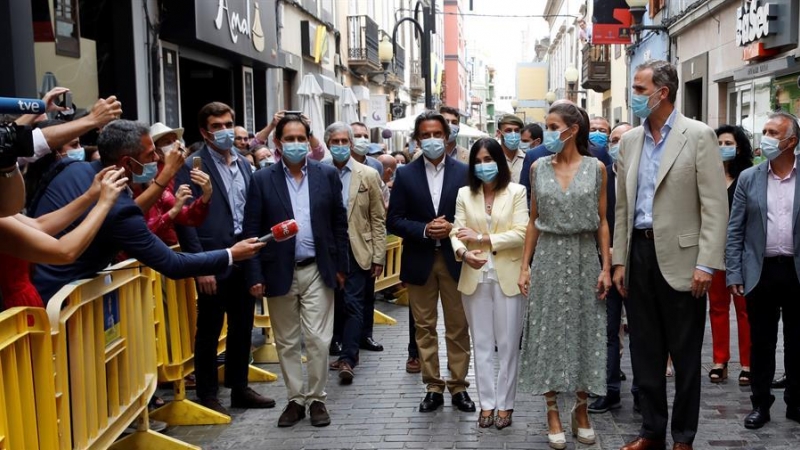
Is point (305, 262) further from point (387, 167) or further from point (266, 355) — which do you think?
point (387, 167)

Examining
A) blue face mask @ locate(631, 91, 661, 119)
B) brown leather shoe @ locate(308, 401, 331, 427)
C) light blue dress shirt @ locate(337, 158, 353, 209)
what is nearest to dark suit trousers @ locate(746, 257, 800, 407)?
blue face mask @ locate(631, 91, 661, 119)

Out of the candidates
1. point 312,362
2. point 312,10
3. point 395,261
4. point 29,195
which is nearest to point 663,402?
point 312,362

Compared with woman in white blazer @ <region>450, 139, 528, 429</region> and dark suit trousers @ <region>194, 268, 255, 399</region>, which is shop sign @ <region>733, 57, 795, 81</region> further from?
dark suit trousers @ <region>194, 268, 255, 399</region>

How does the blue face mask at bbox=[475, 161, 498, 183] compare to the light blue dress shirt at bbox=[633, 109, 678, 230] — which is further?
the blue face mask at bbox=[475, 161, 498, 183]

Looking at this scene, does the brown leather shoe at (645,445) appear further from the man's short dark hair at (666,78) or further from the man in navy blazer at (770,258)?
the man's short dark hair at (666,78)

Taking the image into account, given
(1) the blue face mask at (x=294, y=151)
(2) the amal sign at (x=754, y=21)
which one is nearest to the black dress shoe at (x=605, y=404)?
(1) the blue face mask at (x=294, y=151)

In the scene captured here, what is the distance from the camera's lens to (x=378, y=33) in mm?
30609

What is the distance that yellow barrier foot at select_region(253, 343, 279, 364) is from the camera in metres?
8.32

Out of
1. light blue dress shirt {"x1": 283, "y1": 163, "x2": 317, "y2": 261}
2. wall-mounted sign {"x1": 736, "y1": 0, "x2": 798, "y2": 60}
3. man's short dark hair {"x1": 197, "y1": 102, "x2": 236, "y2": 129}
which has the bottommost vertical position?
light blue dress shirt {"x1": 283, "y1": 163, "x2": 317, "y2": 261}

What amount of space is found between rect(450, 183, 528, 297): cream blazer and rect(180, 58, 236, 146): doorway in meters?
10.6

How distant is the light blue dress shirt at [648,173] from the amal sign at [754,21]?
866 cm

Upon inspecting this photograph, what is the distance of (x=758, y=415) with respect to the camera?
19.5ft

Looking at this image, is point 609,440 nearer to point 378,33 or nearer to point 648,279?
point 648,279

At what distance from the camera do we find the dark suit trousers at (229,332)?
21.1ft
